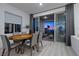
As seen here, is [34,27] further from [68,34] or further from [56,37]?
[68,34]

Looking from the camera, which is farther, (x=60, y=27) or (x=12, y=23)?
(x=60, y=27)

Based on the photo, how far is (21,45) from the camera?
4.29 m

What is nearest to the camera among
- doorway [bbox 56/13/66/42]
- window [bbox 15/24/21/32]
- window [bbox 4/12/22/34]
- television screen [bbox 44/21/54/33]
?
window [bbox 4/12/22/34]

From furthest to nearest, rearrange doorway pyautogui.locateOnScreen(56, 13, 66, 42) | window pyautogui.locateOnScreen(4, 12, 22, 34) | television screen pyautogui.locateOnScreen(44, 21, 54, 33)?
television screen pyautogui.locateOnScreen(44, 21, 54, 33) < doorway pyautogui.locateOnScreen(56, 13, 66, 42) < window pyautogui.locateOnScreen(4, 12, 22, 34)

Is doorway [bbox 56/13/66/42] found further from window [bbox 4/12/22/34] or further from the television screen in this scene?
window [bbox 4/12/22/34]

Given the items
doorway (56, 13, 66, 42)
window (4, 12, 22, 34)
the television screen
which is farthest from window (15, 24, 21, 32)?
the television screen

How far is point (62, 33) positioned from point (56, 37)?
57cm

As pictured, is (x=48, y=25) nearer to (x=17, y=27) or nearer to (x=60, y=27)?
(x=60, y=27)

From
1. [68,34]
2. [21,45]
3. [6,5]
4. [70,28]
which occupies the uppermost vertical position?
[6,5]

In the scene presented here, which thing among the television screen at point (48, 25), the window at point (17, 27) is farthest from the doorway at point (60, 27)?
the window at point (17, 27)

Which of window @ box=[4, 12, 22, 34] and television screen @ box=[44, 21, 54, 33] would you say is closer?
window @ box=[4, 12, 22, 34]

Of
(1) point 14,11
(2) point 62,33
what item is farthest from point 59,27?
(1) point 14,11

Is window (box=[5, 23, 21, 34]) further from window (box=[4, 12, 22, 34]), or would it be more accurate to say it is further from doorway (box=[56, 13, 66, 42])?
doorway (box=[56, 13, 66, 42])

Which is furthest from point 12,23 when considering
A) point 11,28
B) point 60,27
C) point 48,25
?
point 48,25
